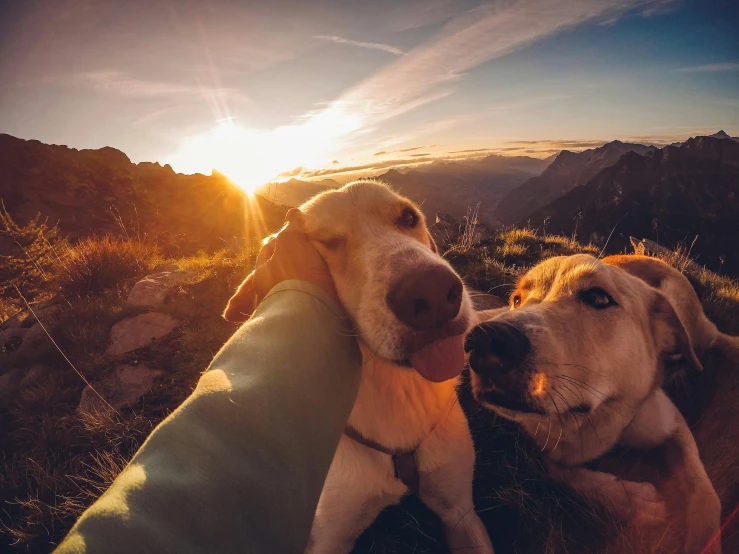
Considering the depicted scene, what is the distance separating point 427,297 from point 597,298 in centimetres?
163

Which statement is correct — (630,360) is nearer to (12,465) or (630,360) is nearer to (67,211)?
(12,465)

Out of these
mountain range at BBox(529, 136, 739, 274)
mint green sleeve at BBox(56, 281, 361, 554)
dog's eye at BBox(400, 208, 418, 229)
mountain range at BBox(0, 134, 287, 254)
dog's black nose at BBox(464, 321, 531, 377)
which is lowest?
mountain range at BBox(529, 136, 739, 274)

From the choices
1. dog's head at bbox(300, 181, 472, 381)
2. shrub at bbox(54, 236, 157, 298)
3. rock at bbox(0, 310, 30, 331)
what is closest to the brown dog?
dog's head at bbox(300, 181, 472, 381)

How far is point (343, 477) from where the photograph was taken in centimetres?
253

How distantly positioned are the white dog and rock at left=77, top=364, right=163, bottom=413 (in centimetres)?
373

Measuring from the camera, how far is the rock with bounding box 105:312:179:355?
5.86m

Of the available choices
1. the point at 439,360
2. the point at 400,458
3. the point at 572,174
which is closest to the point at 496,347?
the point at 439,360

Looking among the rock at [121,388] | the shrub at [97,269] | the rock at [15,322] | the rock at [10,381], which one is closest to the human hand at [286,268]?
the rock at [121,388]

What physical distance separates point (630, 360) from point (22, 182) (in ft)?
126

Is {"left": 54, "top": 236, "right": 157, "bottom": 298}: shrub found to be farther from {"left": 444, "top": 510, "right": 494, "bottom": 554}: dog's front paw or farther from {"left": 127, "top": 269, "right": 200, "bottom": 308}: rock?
{"left": 444, "top": 510, "right": 494, "bottom": 554}: dog's front paw

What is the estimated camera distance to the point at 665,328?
2807 millimetres

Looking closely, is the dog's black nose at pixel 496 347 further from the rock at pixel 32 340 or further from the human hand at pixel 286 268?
the rock at pixel 32 340

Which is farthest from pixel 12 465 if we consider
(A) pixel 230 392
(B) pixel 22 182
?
(B) pixel 22 182

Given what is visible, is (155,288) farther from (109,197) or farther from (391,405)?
(109,197)
